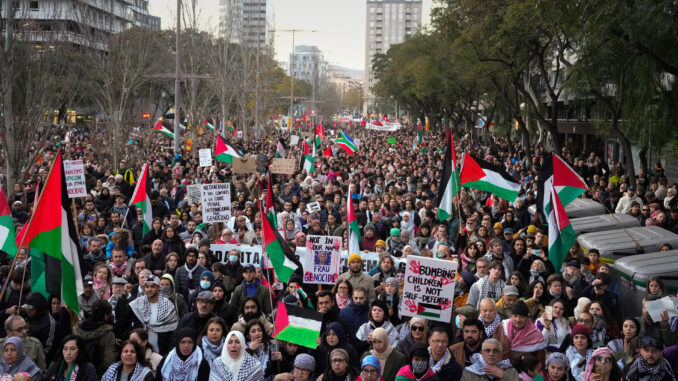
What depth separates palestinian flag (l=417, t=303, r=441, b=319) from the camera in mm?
8016

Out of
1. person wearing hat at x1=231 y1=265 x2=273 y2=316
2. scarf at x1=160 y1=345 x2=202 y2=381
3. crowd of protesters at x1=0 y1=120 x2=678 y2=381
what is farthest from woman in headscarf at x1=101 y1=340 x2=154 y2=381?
person wearing hat at x1=231 y1=265 x2=273 y2=316

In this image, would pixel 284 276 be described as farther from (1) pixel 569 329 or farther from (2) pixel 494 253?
(1) pixel 569 329

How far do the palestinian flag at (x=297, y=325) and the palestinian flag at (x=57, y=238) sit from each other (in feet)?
6.94

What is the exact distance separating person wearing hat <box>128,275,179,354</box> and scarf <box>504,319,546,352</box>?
3.21 meters

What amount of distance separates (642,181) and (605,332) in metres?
11.8

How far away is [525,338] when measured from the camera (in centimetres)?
713

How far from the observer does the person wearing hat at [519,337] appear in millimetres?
7102

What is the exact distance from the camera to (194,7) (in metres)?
38.5

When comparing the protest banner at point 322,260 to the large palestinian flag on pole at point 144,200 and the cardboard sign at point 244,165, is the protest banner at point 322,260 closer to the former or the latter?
the large palestinian flag on pole at point 144,200

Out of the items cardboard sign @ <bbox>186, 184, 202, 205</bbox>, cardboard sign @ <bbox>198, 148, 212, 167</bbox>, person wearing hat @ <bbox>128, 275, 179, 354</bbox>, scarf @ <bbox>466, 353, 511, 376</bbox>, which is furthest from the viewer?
cardboard sign @ <bbox>198, 148, 212, 167</bbox>

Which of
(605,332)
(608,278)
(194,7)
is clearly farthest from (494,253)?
(194,7)

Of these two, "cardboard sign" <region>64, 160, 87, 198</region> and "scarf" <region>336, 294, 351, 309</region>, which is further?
"cardboard sign" <region>64, 160, 87, 198</region>

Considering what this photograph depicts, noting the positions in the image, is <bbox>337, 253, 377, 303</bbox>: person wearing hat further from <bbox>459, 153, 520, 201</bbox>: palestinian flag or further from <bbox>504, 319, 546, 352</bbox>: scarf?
<bbox>459, 153, 520, 201</bbox>: palestinian flag

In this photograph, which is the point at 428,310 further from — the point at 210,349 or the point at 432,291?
the point at 210,349
